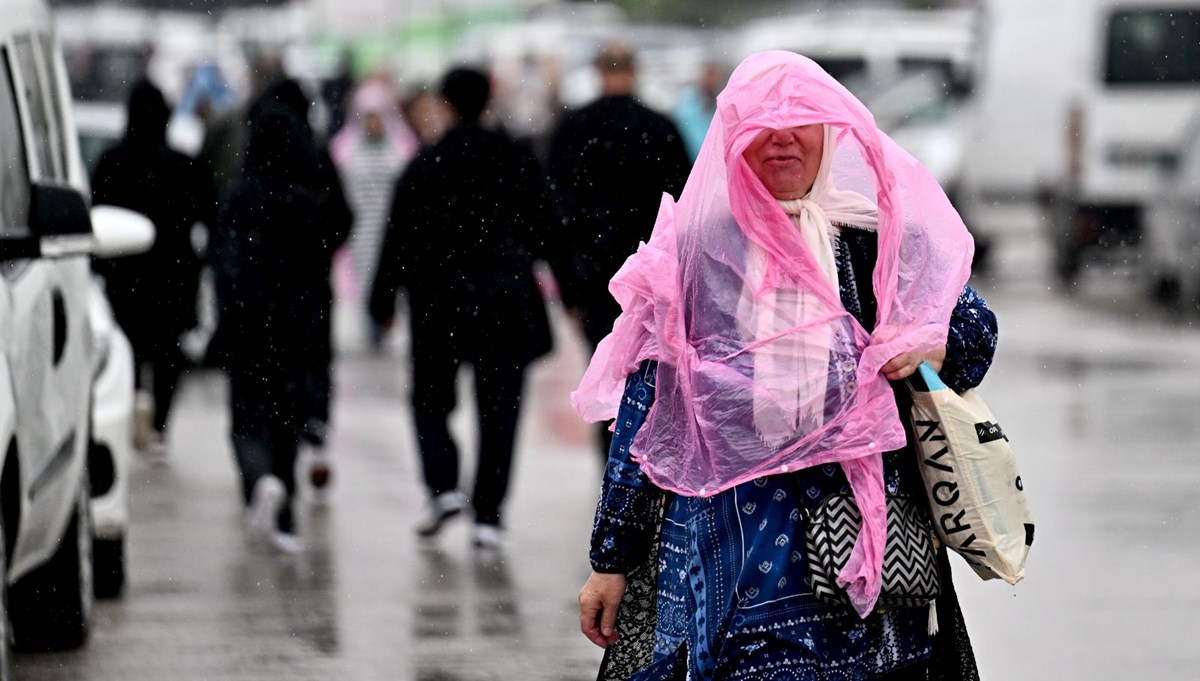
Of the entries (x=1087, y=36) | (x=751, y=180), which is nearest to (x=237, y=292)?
(x=751, y=180)

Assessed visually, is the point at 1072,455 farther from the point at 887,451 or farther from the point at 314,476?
the point at 887,451

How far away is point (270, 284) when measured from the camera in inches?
387

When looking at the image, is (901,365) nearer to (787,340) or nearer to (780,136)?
(787,340)

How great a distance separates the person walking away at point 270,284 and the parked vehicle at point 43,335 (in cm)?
129

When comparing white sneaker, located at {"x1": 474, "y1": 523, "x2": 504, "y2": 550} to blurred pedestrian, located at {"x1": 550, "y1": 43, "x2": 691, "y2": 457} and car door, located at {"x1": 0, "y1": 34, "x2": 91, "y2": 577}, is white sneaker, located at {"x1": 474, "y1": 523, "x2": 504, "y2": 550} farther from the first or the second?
car door, located at {"x1": 0, "y1": 34, "x2": 91, "y2": 577}

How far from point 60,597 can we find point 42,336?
1149 millimetres

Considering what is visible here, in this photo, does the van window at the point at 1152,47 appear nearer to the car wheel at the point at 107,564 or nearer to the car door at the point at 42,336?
the car wheel at the point at 107,564

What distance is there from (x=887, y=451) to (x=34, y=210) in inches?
119

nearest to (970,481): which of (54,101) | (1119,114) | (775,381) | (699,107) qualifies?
(775,381)

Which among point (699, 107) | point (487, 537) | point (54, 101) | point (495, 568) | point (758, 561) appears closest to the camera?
point (758, 561)

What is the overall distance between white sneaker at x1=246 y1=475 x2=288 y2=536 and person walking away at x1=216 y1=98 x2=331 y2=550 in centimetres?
5

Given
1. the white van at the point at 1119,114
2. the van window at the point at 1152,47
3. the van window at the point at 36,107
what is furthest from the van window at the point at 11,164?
the van window at the point at 1152,47

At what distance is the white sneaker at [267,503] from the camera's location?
958 cm

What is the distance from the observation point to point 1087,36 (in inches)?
952
